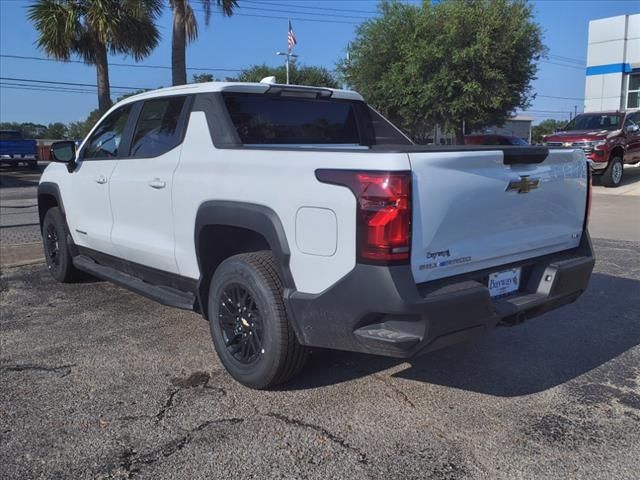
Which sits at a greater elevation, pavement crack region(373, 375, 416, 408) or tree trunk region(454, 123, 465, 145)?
tree trunk region(454, 123, 465, 145)

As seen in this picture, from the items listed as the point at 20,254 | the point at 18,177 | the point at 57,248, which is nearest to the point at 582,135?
the point at 20,254

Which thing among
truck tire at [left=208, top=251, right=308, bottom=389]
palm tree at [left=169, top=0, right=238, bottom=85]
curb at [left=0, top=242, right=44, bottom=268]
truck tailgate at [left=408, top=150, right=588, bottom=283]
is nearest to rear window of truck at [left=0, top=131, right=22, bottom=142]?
palm tree at [left=169, top=0, right=238, bottom=85]

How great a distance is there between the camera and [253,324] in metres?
3.71

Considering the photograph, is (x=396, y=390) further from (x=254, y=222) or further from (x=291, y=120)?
(x=291, y=120)

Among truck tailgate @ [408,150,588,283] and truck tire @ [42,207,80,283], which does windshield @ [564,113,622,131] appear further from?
truck tire @ [42,207,80,283]

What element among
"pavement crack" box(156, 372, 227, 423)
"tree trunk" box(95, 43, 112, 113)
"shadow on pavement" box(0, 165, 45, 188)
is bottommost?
"shadow on pavement" box(0, 165, 45, 188)

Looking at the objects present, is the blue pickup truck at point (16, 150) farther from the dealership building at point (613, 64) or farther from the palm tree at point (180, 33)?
the dealership building at point (613, 64)

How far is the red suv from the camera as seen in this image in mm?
16453

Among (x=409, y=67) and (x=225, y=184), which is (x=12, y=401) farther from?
(x=409, y=67)

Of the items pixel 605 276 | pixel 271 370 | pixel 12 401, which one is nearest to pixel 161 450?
pixel 271 370

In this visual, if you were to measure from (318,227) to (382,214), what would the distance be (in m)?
0.37

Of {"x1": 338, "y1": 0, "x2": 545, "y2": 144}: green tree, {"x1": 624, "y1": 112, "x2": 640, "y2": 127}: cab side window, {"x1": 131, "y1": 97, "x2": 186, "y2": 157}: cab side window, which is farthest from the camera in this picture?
{"x1": 338, "y1": 0, "x2": 545, "y2": 144}: green tree

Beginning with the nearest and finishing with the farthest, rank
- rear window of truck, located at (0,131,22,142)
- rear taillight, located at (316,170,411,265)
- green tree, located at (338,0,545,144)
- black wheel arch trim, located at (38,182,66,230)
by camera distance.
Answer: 1. rear taillight, located at (316,170,411,265)
2. black wheel arch trim, located at (38,182,66,230)
3. green tree, located at (338,0,545,144)
4. rear window of truck, located at (0,131,22,142)

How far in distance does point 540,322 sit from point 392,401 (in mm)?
2133
